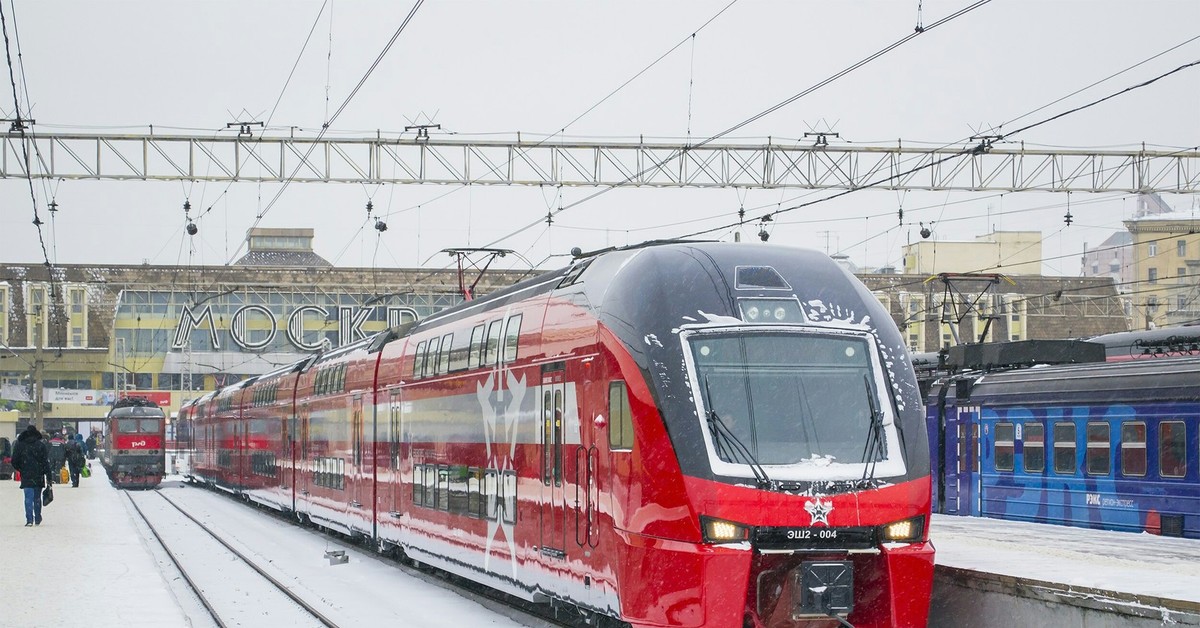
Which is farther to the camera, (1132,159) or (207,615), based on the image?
(1132,159)

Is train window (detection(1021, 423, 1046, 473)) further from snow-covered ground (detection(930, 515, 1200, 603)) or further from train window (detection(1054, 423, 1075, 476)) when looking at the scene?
snow-covered ground (detection(930, 515, 1200, 603))

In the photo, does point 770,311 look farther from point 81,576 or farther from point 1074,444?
point 1074,444

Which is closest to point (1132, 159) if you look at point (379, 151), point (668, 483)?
point (379, 151)

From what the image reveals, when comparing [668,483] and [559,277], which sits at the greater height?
[559,277]

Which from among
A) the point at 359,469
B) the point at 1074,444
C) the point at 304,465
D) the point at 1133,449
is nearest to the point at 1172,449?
the point at 1133,449

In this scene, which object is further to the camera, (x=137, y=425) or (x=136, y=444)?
(x=136, y=444)

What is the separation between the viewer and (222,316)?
7825 cm

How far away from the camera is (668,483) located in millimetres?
11070

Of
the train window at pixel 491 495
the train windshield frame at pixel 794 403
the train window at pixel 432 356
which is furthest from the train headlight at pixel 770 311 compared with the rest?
the train window at pixel 432 356

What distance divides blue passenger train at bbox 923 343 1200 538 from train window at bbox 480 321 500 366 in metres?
10.0

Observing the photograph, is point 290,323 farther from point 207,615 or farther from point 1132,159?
point 207,615

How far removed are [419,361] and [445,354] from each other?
1.61 m

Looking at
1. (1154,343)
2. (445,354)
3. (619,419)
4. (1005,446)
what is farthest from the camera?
(1005,446)

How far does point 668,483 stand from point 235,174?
24597mm
